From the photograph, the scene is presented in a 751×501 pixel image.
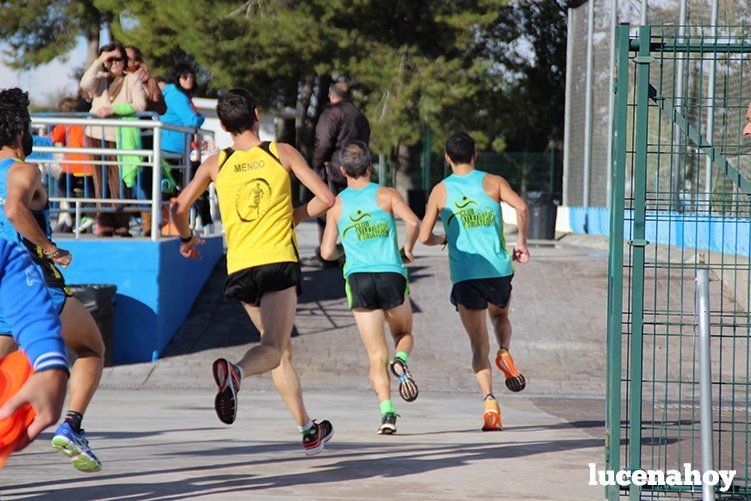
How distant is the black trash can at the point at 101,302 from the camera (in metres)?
11.5

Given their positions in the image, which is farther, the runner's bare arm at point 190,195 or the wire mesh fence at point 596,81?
the wire mesh fence at point 596,81

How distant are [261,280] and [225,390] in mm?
842

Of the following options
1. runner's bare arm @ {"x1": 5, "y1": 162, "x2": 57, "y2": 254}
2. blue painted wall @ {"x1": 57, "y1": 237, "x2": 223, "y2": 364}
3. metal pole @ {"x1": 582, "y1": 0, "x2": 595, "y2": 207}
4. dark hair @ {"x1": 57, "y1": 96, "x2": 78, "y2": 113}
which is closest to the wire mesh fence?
metal pole @ {"x1": 582, "y1": 0, "x2": 595, "y2": 207}

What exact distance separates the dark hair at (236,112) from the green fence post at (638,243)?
223 cm

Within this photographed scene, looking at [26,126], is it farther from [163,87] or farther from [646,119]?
[163,87]

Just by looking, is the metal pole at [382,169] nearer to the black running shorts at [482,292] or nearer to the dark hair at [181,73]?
the dark hair at [181,73]

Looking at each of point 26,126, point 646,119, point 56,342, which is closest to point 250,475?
point 26,126

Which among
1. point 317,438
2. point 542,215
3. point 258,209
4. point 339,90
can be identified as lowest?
point 317,438

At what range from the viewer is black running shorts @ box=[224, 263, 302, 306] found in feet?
22.5

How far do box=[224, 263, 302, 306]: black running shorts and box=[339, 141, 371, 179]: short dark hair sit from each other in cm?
187

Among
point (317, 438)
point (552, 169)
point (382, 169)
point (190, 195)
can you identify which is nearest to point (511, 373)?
point (317, 438)

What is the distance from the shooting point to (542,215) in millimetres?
23734

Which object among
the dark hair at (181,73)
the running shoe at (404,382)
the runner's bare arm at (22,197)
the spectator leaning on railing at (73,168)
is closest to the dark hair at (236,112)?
the runner's bare arm at (22,197)

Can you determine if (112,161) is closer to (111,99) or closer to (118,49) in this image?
(111,99)
